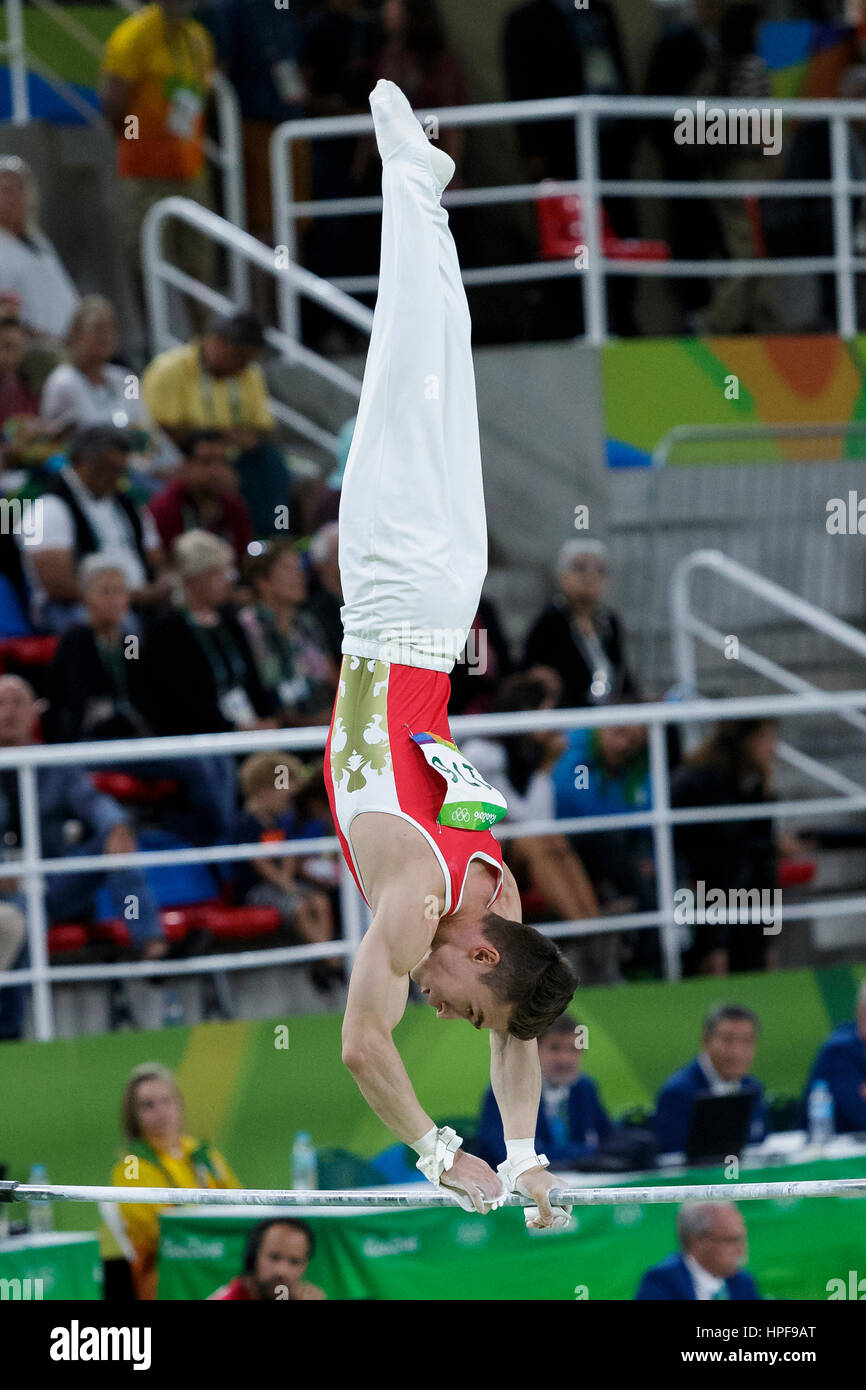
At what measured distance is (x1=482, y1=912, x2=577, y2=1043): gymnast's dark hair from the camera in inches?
166

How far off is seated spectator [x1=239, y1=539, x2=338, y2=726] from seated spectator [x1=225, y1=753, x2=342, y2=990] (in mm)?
386

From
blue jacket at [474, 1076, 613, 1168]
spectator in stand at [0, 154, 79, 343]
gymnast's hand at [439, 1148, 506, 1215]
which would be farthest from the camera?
spectator in stand at [0, 154, 79, 343]

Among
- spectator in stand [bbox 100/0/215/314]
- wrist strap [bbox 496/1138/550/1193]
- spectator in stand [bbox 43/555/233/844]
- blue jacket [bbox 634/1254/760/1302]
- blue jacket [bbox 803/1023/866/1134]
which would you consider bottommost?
blue jacket [bbox 634/1254/760/1302]

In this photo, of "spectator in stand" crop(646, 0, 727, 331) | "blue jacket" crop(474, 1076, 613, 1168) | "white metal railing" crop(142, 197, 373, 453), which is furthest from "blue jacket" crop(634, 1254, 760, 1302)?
"spectator in stand" crop(646, 0, 727, 331)

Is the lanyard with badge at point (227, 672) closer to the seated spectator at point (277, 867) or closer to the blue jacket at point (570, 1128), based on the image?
the seated spectator at point (277, 867)

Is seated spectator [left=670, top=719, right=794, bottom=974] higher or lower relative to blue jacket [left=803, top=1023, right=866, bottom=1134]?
higher

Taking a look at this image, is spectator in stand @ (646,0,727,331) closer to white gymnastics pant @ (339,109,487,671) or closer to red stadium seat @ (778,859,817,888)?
red stadium seat @ (778,859,817,888)

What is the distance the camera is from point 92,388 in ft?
25.6

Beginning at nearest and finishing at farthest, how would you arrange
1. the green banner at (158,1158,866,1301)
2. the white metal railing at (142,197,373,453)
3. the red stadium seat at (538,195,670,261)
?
the green banner at (158,1158,866,1301) → the white metal railing at (142,197,373,453) → the red stadium seat at (538,195,670,261)

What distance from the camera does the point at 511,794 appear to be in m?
6.93

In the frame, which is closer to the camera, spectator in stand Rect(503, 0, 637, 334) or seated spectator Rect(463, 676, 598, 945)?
seated spectator Rect(463, 676, 598, 945)

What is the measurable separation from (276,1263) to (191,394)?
3639 millimetres
